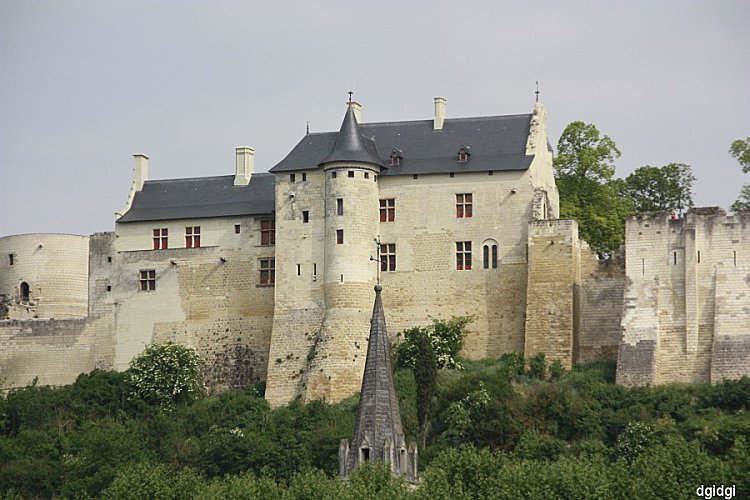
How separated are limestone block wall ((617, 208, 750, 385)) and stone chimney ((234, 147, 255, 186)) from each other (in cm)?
1427

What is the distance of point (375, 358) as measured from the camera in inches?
1769

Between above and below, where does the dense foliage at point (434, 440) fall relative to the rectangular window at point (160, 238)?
below

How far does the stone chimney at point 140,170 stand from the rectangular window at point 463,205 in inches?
448

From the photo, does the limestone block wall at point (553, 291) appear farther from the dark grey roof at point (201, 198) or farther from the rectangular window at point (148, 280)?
the rectangular window at point (148, 280)

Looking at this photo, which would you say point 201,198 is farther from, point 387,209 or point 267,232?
point 387,209

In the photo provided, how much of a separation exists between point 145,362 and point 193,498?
11.5m

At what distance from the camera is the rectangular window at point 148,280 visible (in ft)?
203

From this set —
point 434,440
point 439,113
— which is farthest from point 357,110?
point 434,440

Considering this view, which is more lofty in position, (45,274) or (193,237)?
(193,237)

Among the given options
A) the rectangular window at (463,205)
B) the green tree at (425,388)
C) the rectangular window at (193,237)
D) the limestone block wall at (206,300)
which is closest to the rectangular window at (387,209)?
the rectangular window at (463,205)

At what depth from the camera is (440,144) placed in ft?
198

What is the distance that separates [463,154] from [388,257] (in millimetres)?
3642

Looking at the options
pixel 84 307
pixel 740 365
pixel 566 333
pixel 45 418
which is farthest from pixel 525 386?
pixel 84 307

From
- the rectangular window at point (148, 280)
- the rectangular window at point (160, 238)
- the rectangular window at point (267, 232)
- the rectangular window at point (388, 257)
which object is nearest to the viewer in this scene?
Result: the rectangular window at point (388, 257)
